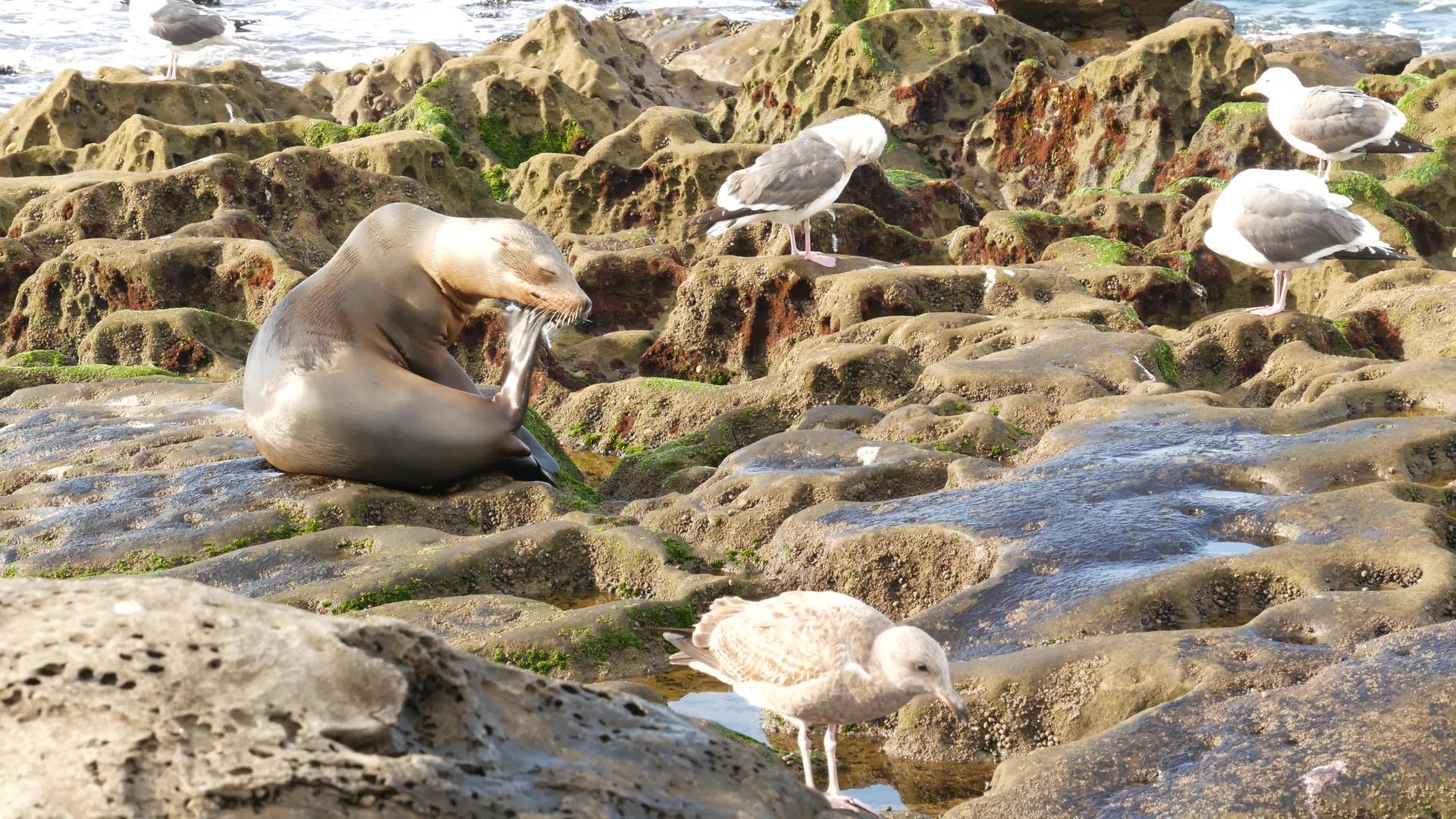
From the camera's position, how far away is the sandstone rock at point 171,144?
1581cm

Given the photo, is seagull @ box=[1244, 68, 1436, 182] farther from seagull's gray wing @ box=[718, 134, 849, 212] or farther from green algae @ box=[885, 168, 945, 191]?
seagull's gray wing @ box=[718, 134, 849, 212]

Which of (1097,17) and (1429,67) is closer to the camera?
(1429,67)

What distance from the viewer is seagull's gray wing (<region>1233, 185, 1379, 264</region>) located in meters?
11.1

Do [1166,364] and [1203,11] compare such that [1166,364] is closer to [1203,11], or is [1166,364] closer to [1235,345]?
[1235,345]

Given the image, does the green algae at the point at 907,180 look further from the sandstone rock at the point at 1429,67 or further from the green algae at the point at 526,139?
the sandstone rock at the point at 1429,67

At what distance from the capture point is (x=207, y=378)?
10.3 m

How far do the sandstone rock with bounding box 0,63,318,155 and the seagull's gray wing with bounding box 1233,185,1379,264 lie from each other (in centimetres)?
1426

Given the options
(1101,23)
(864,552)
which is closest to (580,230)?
(864,552)

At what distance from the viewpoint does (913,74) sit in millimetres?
19828

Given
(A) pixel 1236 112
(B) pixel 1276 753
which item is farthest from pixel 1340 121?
(B) pixel 1276 753

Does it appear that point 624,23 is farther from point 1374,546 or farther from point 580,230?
point 1374,546

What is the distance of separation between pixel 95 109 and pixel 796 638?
1848cm

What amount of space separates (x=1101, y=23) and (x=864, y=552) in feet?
77.1

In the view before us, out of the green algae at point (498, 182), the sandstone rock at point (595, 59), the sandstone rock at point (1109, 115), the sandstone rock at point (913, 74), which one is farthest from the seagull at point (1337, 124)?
the sandstone rock at point (595, 59)
